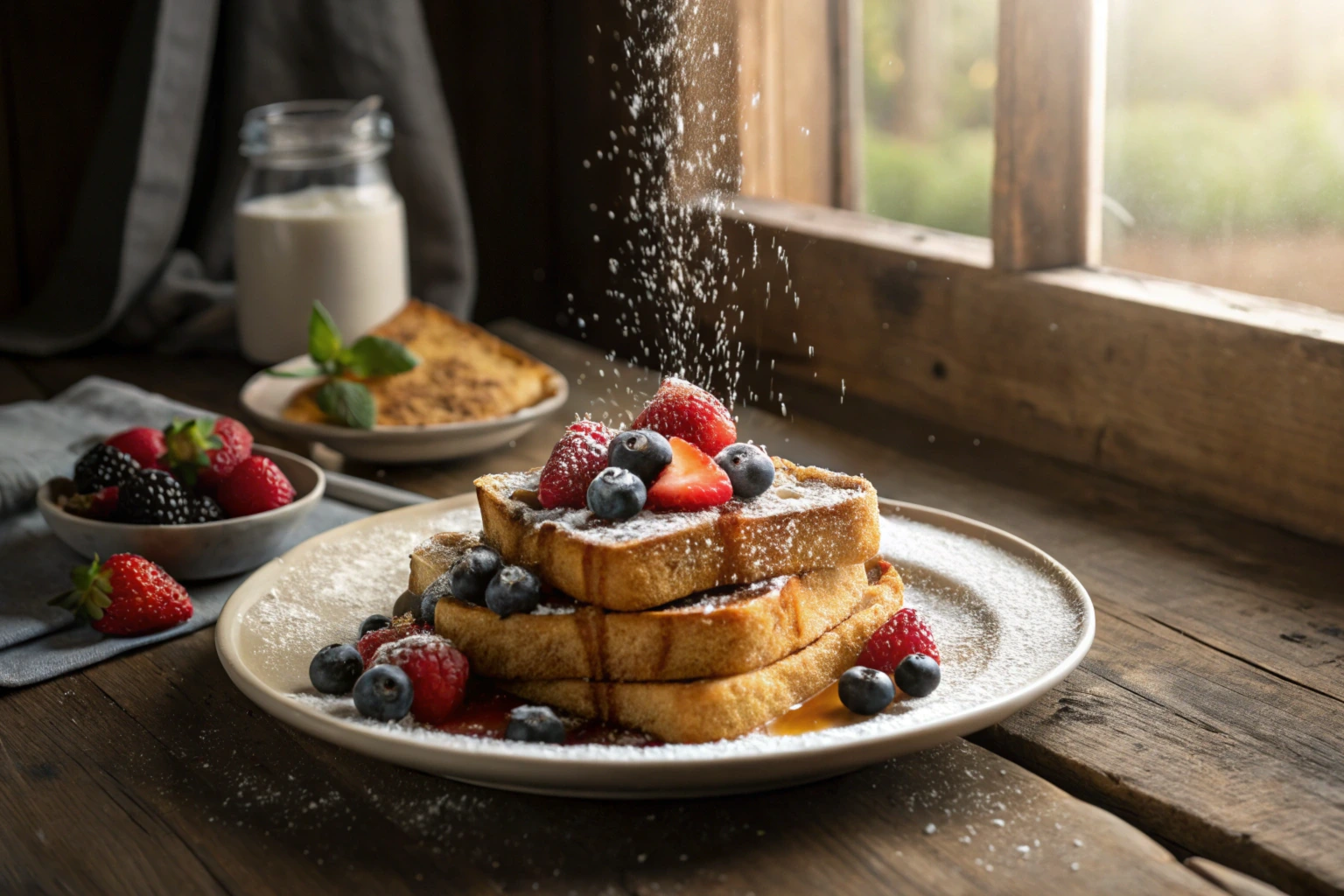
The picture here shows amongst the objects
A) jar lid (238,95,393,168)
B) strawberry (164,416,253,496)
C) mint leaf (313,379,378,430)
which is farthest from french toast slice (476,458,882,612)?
jar lid (238,95,393,168)

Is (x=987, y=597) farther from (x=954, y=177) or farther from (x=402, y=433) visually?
(x=954, y=177)

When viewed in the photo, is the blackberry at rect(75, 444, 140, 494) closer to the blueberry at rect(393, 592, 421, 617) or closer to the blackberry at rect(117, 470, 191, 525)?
the blackberry at rect(117, 470, 191, 525)

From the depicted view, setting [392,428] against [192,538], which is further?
[392,428]

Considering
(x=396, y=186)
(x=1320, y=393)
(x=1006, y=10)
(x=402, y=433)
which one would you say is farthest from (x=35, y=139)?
(x=1320, y=393)

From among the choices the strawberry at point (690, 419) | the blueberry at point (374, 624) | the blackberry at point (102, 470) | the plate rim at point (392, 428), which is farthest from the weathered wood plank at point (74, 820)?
the plate rim at point (392, 428)

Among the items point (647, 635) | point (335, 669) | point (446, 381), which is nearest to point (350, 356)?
point (446, 381)

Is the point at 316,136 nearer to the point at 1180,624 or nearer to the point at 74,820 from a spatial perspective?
the point at 74,820
